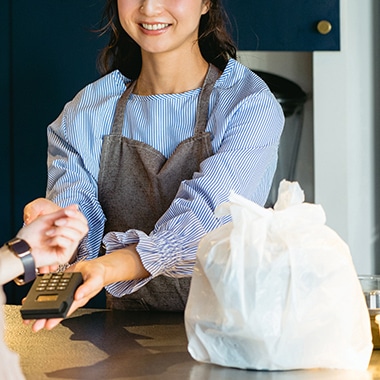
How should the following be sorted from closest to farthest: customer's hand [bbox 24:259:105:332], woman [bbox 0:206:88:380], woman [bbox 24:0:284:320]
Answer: woman [bbox 0:206:88:380] < customer's hand [bbox 24:259:105:332] < woman [bbox 24:0:284:320]

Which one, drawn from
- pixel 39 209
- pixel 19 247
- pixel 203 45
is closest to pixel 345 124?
pixel 203 45

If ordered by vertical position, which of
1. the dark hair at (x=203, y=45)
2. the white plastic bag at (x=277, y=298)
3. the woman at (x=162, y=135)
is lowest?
the white plastic bag at (x=277, y=298)

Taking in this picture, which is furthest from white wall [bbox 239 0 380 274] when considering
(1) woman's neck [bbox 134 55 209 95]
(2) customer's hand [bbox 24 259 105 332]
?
(2) customer's hand [bbox 24 259 105 332]

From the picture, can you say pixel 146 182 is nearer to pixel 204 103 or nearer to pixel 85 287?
pixel 204 103

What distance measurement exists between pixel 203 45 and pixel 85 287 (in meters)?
0.87

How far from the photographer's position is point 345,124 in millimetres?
3023

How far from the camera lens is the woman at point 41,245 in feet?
4.50

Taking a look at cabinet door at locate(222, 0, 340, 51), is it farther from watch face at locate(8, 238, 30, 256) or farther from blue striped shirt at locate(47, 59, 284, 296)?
watch face at locate(8, 238, 30, 256)

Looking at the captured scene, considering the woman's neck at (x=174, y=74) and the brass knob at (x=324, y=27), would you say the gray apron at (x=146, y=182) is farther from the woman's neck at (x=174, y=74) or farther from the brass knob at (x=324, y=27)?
the brass knob at (x=324, y=27)

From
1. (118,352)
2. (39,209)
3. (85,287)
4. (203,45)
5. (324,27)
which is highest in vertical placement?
(324,27)

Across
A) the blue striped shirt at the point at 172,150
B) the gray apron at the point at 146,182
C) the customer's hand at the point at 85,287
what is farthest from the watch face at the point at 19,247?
the gray apron at the point at 146,182

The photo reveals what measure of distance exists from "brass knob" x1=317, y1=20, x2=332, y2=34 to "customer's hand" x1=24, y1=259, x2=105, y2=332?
1.54 meters

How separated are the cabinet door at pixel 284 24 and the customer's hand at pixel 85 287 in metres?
1.50

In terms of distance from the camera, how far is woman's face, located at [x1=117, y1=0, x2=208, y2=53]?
6.64 feet
